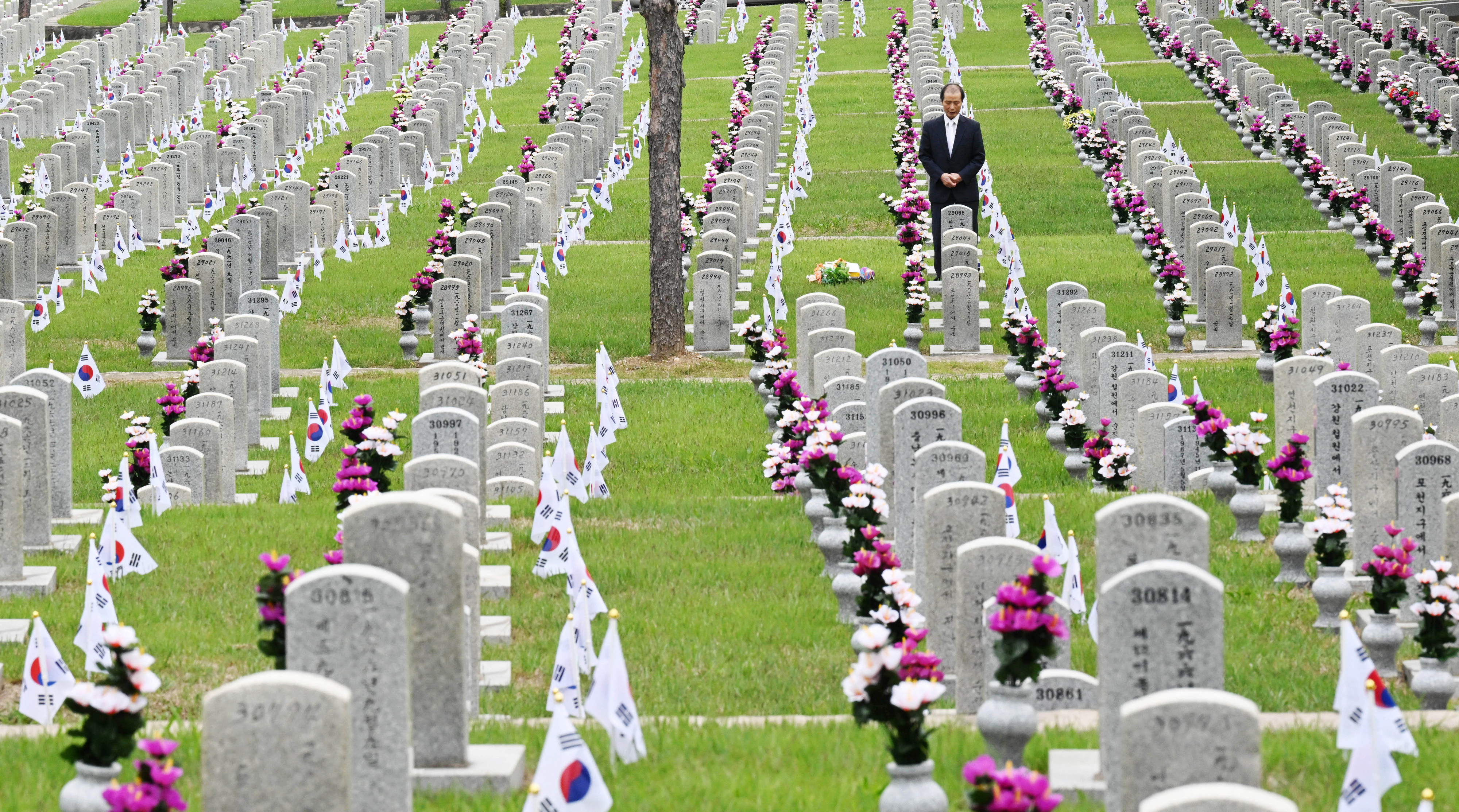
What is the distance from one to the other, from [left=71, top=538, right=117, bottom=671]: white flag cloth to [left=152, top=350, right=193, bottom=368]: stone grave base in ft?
37.0

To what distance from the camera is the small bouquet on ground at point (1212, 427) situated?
45.4ft

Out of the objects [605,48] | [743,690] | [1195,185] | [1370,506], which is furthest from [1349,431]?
[605,48]

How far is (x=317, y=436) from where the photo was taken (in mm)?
17312

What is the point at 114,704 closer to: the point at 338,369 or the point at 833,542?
the point at 833,542

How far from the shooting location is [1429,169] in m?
33.4

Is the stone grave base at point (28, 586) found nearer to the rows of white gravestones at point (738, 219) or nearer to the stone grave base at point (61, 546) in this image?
the stone grave base at point (61, 546)

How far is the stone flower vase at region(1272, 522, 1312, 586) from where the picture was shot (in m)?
12.6

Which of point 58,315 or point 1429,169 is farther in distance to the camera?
point 1429,169

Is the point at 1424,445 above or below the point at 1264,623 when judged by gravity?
above

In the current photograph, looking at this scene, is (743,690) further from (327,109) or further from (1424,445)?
(327,109)

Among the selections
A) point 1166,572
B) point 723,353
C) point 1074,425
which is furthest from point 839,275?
point 1166,572

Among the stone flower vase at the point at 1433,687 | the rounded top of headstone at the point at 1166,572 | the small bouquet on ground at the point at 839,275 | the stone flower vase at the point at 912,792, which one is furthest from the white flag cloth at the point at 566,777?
the small bouquet on ground at the point at 839,275

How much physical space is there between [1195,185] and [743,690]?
63.8 feet

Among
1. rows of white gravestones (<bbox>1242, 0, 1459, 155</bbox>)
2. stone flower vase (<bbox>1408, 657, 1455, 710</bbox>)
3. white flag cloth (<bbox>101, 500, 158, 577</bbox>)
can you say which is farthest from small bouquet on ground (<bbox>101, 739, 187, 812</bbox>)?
rows of white gravestones (<bbox>1242, 0, 1459, 155</bbox>)
